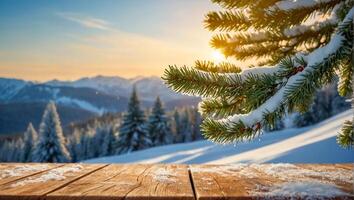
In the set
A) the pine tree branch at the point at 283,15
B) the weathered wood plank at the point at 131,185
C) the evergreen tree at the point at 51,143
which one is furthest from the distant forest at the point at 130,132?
the pine tree branch at the point at 283,15

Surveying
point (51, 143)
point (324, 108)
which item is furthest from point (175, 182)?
point (324, 108)

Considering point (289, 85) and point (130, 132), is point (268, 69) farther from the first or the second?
point (130, 132)

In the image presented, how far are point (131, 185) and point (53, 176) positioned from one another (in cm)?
57

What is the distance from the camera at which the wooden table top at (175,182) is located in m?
1.62

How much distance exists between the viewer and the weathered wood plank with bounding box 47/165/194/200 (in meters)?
1.59

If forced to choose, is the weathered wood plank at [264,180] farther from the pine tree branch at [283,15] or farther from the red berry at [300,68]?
the pine tree branch at [283,15]

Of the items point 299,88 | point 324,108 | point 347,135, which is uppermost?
point 324,108

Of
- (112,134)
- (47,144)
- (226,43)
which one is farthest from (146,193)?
(112,134)

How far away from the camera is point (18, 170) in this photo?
2.36 m

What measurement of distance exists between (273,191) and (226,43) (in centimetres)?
83

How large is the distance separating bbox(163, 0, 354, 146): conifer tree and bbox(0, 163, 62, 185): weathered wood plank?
1171 mm

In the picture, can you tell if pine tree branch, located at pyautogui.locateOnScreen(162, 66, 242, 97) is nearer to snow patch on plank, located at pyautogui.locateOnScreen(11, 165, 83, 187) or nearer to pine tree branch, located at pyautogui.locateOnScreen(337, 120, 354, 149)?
pine tree branch, located at pyautogui.locateOnScreen(337, 120, 354, 149)

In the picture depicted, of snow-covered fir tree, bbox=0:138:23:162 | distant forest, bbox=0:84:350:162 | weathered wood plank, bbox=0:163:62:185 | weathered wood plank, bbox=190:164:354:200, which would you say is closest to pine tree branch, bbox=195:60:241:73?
weathered wood plank, bbox=190:164:354:200

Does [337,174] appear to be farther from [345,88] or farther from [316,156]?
[316,156]
